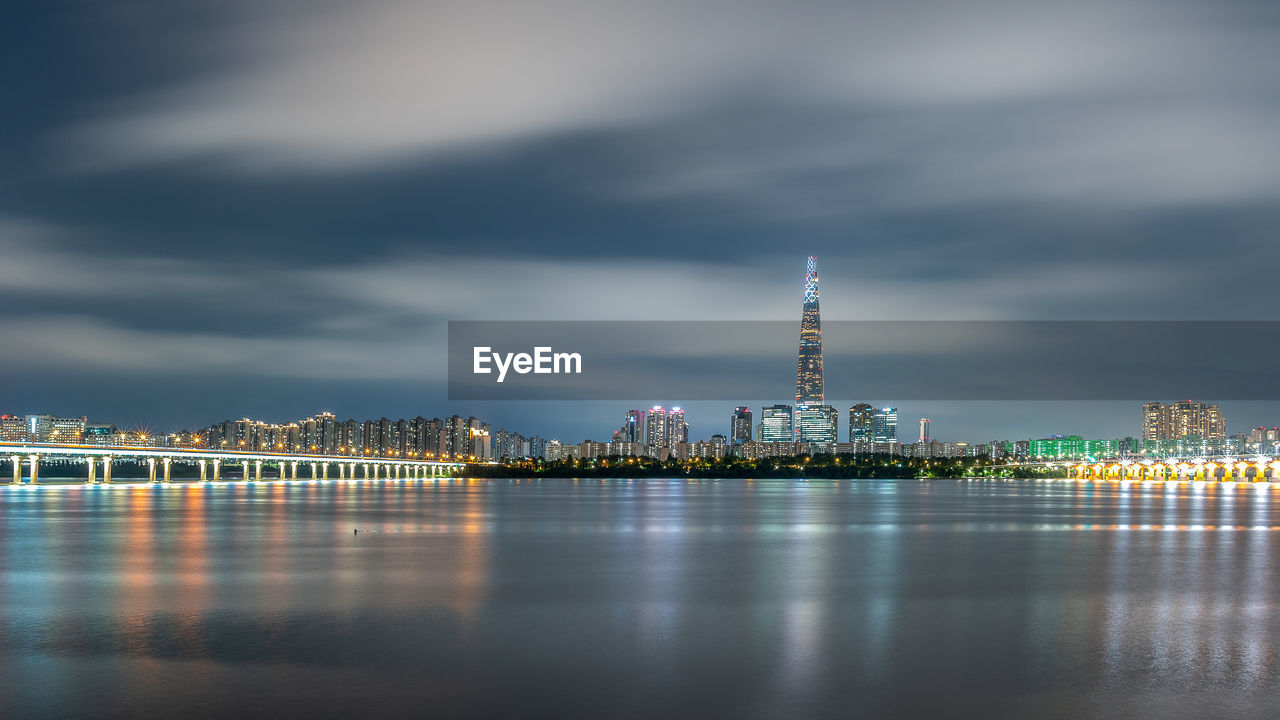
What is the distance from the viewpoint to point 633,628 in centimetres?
2044

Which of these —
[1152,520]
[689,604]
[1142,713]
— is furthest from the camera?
[1152,520]

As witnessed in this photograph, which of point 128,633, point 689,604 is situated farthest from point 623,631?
point 128,633

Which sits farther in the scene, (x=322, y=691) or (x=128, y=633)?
(x=128, y=633)

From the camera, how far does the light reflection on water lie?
14094 mm

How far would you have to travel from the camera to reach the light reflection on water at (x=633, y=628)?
14094 millimetres

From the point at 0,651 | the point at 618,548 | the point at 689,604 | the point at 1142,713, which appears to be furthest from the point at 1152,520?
the point at 0,651

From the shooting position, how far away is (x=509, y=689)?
1457 cm

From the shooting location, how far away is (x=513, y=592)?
2619 cm

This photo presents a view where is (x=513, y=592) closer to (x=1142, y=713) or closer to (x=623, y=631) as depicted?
(x=623, y=631)

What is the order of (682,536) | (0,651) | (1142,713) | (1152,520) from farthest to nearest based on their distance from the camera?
(1152,520)
(682,536)
(0,651)
(1142,713)

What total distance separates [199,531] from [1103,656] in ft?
140

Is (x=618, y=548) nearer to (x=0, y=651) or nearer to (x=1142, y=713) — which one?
(x=0, y=651)

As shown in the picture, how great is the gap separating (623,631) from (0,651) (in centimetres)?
1001

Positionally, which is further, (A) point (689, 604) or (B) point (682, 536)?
(B) point (682, 536)
